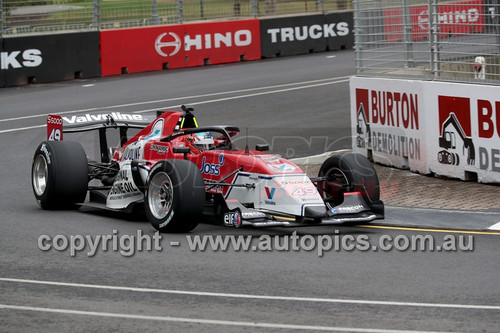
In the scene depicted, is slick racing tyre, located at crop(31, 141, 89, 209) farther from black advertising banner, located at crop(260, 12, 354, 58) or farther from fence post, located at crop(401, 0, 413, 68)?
black advertising banner, located at crop(260, 12, 354, 58)

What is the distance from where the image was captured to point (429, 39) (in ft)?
49.1

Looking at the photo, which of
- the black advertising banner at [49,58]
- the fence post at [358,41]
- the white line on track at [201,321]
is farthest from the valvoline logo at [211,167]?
the black advertising banner at [49,58]

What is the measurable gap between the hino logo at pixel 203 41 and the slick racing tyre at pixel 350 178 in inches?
674

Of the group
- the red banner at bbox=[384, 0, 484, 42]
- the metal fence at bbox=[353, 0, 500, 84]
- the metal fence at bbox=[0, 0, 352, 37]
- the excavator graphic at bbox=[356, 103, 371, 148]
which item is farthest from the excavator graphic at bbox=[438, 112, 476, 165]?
the metal fence at bbox=[0, 0, 352, 37]

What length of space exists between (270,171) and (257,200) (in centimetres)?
37

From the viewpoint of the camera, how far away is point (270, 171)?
35.4ft

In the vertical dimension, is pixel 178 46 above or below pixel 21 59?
above

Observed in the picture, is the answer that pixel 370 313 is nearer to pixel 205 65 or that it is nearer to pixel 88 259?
pixel 88 259

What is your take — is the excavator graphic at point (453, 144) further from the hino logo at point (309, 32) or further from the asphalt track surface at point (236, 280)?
the hino logo at point (309, 32)

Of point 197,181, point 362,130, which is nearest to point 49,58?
point 362,130

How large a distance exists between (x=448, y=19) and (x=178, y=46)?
48.3ft

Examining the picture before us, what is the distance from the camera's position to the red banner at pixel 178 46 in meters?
27.4

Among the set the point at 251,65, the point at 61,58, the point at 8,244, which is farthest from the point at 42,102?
the point at 8,244

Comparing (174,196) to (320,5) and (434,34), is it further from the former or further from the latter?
(320,5)
